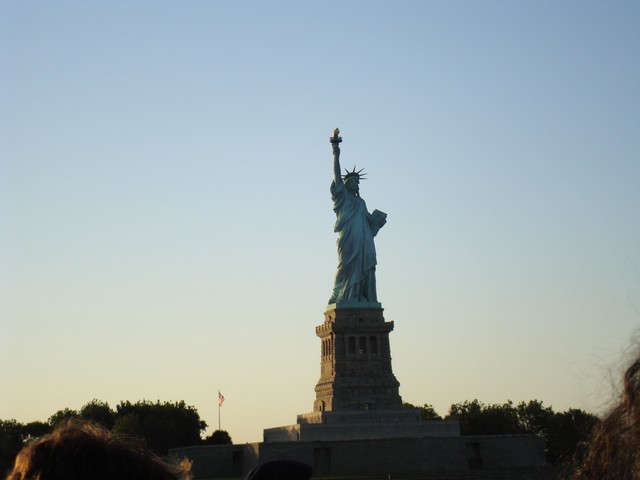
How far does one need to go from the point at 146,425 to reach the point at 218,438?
10.2 metres

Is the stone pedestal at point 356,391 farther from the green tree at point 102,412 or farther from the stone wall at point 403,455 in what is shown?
the green tree at point 102,412

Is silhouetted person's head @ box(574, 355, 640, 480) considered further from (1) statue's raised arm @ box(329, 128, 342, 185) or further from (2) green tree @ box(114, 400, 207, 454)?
(2) green tree @ box(114, 400, 207, 454)

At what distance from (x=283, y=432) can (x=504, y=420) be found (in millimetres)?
25820

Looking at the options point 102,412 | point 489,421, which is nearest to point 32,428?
point 102,412

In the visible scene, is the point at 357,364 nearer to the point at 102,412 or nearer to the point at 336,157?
the point at 336,157

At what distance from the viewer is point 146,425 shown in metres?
90.6

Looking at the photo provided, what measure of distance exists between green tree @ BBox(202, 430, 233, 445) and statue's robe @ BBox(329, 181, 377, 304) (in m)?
31.7

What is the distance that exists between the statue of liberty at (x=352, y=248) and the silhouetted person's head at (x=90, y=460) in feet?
215

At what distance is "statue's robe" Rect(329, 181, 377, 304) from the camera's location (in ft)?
232

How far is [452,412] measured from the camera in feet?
331

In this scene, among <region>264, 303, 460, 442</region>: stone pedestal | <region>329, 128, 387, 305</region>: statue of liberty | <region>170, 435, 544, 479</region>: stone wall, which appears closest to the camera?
<region>170, 435, 544, 479</region>: stone wall

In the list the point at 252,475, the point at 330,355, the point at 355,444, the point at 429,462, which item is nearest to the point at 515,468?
the point at 429,462

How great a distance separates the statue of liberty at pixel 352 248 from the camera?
7075 cm

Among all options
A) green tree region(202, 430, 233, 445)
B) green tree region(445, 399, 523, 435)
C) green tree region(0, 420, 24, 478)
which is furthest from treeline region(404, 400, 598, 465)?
green tree region(0, 420, 24, 478)
